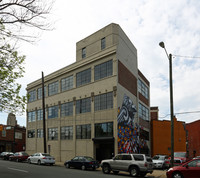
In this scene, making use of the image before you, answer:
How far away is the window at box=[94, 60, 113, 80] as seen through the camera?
31295 millimetres

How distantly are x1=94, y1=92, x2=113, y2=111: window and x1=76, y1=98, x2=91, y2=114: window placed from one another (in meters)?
1.42

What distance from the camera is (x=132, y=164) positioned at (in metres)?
19.4

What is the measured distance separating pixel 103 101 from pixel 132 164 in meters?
12.8

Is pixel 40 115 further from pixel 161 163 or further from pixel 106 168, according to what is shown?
pixel 106 168

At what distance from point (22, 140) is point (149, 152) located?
124 ft

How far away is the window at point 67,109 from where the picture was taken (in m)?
36.7

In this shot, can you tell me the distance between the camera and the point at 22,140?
217 feet

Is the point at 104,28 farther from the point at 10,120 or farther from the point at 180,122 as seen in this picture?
the point at 10,120

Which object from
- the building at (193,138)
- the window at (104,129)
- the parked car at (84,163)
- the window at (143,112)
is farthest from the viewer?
the building at (193,138)

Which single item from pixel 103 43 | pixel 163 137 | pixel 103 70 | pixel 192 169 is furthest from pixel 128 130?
pixel 192 169

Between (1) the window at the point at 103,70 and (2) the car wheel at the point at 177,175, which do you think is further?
(1) the window at the point at 103,70

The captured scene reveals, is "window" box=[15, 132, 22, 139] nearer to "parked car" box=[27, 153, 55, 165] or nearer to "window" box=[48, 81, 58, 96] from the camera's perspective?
"window" box=[48, 81, 58, 96]

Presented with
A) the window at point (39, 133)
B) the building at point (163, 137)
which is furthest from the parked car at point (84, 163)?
the building at point (163, 137)

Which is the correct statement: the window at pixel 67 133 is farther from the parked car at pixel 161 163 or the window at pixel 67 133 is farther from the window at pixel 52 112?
the parked car at pixel 161 163
